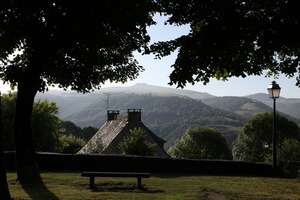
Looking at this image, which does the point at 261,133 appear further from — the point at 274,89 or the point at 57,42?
the point at 57,42

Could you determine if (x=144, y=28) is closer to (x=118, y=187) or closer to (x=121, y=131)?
(x=118, y=187)

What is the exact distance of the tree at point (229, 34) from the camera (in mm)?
8273

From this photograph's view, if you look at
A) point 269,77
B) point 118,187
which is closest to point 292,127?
point 269,77

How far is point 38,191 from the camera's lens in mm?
12094

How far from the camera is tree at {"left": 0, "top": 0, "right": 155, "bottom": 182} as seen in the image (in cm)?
1160

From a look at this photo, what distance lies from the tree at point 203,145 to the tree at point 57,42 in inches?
1794

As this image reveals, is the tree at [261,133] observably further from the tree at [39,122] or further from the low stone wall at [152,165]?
the low stone wall at [152,165]

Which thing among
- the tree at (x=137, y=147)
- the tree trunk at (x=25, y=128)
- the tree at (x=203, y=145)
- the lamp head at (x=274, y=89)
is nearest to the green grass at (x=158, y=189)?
the tree trunk at (x=25, y=128)

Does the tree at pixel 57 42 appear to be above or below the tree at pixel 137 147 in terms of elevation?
above

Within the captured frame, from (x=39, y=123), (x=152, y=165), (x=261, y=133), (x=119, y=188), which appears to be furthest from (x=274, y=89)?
(x=261, y=133)

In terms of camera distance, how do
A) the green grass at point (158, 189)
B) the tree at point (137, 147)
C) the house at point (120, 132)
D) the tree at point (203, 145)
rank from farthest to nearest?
the tree at point (203, 145) → the house at point (120, 132) → the tree at point (137, 147) → the green grass at point (158, 189)

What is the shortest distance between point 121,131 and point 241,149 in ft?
77.5

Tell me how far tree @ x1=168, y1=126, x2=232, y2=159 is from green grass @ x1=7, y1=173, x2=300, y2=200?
44.4 metres

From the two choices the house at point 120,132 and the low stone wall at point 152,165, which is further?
the house at point 120,132
